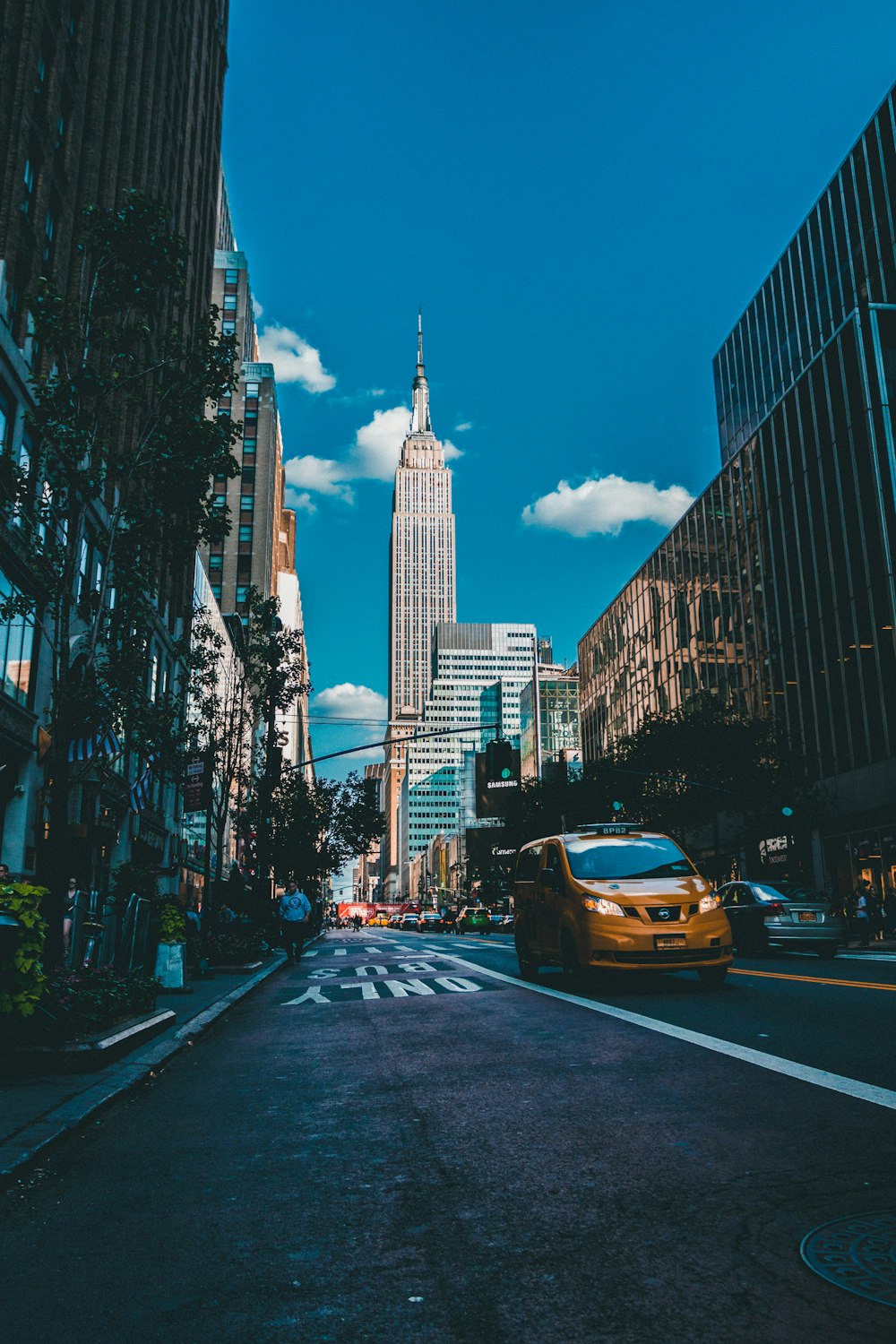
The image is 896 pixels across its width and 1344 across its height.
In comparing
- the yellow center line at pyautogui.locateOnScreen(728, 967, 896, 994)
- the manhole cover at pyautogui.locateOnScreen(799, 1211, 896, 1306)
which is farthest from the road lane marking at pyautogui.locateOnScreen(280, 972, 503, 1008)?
the manhole cover at pyautogui.locateOnScreen(799, 1211, 896, 1306)

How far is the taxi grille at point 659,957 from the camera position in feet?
35.5

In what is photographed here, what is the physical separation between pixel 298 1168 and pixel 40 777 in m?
21.4

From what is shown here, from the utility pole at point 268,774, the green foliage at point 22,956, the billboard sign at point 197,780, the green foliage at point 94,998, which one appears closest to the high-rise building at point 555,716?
the utility pole at point 268,774

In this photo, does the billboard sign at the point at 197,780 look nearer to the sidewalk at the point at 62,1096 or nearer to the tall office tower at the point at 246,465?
the sidewalk at the point at 62,1096

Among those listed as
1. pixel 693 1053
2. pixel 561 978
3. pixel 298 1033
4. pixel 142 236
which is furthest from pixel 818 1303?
pixel 142 236

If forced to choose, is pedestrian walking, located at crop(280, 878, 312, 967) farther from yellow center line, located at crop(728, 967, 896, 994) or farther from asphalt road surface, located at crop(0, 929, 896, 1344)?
asphalt road surface, located at crop(0, 929, 896, 1344)

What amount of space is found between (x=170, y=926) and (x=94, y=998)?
5.42m

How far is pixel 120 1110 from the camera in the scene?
6.35 metres

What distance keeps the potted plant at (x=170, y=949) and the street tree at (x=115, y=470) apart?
7.75 ft

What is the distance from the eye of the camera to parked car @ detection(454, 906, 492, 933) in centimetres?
6134

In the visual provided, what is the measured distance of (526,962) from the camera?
48.1ft

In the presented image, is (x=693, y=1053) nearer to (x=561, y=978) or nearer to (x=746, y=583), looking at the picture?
(x=561, y=978)

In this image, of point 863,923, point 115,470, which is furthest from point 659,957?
point 863,923

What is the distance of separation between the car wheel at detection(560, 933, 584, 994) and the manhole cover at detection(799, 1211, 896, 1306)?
26.6 ft
